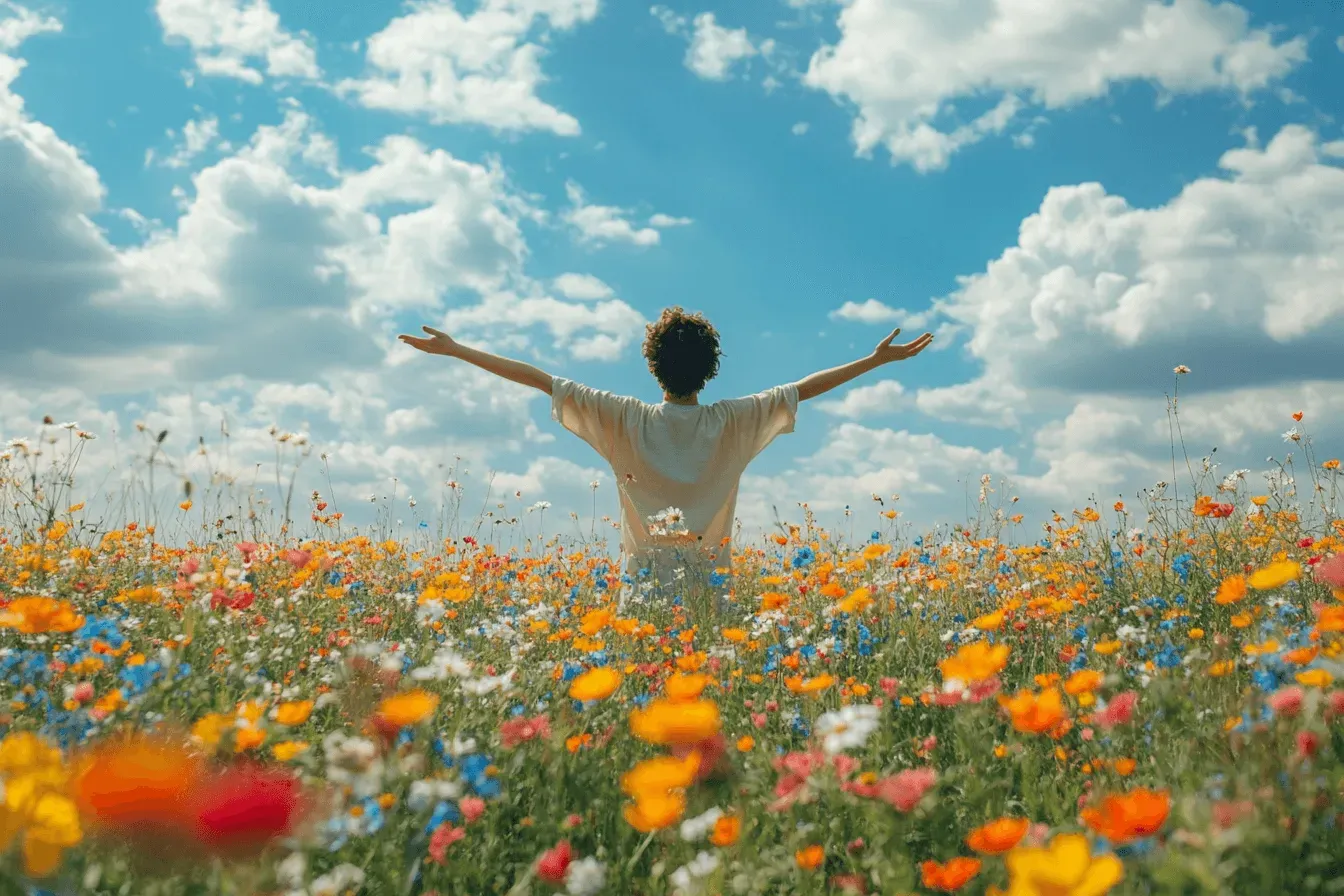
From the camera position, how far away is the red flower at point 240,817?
1203mm

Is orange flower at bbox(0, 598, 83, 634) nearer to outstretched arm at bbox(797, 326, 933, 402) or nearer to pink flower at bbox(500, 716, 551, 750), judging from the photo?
pink flower at bbox(500, 716, 551, 750)

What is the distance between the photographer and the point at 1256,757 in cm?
174

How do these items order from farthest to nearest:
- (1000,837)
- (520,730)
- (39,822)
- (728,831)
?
(520,730) < (728,831) < (1000,837) < (39,822)

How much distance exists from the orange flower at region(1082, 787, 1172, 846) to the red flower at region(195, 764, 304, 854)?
1.11 metres

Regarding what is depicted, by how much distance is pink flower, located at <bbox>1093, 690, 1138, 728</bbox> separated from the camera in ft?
6.38

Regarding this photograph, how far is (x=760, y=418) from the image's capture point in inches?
265

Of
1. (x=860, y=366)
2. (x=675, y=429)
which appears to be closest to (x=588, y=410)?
(x=675, y=429)

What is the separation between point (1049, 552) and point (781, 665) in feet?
9.11

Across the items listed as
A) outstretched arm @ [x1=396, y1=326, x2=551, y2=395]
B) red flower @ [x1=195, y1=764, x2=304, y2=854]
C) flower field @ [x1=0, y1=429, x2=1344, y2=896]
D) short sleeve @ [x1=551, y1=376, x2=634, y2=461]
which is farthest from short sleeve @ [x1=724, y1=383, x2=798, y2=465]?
red flower @ [x1=195, y1=764, x2=304, y2=854]

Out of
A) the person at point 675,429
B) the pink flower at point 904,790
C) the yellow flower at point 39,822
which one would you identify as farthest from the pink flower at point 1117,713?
the person at point 675,429

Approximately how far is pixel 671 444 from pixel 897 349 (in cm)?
178

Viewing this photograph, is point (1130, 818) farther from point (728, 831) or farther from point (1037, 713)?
point (728, 831)

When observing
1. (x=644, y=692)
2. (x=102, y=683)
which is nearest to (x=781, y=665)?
(x=644, y=692)

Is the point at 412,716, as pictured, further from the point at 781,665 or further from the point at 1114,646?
the point at 781,665
